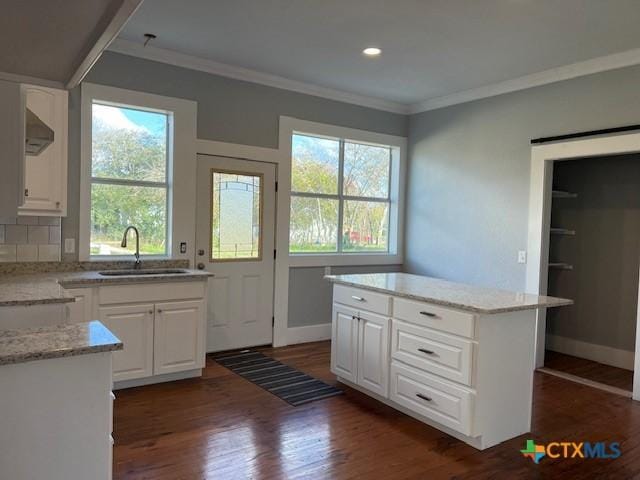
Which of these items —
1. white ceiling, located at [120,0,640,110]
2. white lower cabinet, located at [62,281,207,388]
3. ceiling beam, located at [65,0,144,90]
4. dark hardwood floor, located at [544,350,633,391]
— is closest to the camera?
ceiling beam, located at [65,0,144,90]

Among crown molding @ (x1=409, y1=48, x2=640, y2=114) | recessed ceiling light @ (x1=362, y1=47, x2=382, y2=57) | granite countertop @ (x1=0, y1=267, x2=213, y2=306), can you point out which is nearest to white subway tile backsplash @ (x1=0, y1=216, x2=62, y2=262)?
granite countertop @ (x1=0, y1=267, x2=213, y2=306)

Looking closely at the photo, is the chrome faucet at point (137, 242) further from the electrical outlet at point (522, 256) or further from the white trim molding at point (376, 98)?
the electrical outlet at point (522, 256)

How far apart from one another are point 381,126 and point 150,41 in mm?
2740

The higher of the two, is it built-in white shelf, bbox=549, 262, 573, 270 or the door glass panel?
the door glass panel

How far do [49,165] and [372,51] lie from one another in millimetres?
2638

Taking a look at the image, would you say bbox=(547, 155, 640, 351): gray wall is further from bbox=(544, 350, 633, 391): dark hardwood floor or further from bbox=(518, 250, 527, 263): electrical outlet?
bbox=(518, 250, 527, 263): electrical outlet

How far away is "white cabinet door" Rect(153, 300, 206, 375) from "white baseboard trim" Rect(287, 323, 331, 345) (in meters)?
1.35

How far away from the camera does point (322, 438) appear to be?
2887mm

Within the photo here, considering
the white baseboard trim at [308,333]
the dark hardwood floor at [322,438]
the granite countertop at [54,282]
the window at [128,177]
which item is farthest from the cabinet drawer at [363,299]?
the window at [128,177]

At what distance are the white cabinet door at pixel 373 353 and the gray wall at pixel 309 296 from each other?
1.64 m

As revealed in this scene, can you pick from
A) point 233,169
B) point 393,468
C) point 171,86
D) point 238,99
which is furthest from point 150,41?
point 393,468

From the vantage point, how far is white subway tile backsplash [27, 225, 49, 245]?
364cm

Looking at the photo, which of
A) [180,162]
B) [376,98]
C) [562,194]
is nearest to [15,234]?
[180,162]

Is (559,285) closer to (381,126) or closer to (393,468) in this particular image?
(381,126)
